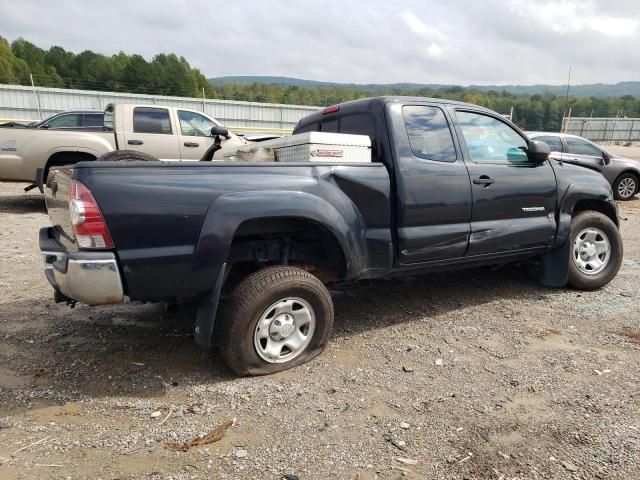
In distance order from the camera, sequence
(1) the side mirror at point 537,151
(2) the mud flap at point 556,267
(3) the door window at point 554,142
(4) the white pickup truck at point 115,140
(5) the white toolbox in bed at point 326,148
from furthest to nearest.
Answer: (3) the door window at point 554,142 → (4) the white pickup truck at point 115,140 → (2) the mud flap at point 556,267 → (1) the side mirror at point 537,151 → (5) the white toolbox in bed at point 326,148

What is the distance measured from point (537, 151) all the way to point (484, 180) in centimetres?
70

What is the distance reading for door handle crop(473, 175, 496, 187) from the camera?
392 centimetres

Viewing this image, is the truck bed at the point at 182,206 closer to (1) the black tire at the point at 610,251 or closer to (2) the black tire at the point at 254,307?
(2) the black tire at the point at 254,307

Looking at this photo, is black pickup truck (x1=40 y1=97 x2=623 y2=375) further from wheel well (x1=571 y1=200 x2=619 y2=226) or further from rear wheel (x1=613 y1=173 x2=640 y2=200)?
rear wheel (x1=613 y1=173 x2=640 y2=200)

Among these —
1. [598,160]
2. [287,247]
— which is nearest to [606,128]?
[598,160]

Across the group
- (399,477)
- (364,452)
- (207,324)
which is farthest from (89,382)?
(399,477)

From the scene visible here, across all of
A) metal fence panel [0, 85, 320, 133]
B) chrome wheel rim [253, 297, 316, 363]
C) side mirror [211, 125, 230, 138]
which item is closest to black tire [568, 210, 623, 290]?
chrome wheel rim [253, 297, 316, 363]

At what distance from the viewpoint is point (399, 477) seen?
2.21 metres

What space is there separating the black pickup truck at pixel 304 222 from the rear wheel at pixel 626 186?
330 inches

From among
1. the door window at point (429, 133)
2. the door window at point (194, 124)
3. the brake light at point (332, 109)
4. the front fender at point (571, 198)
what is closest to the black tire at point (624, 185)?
the front fender at point (571, 198)

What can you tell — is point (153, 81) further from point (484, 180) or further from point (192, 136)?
point (484, 180)

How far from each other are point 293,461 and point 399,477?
510 mm

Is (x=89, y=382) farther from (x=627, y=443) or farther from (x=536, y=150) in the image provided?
(x=536, y=150)

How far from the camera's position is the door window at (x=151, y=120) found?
8.64 m
